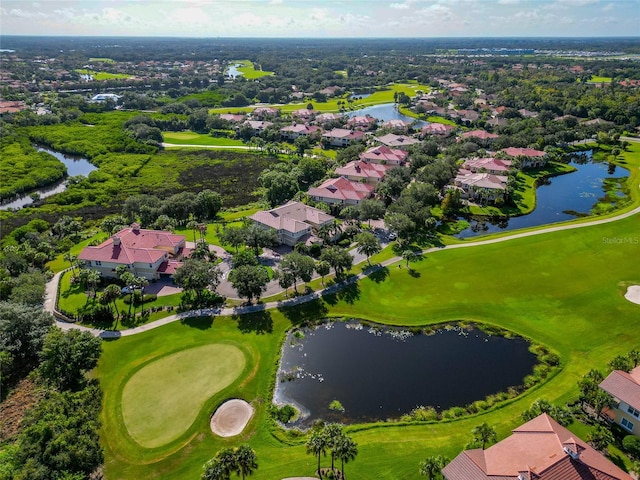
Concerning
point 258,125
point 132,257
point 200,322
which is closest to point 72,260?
point 132,257

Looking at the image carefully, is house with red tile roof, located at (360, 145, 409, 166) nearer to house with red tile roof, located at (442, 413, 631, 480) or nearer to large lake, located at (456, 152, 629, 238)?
large lake, located at (456, 152, 629, 238)

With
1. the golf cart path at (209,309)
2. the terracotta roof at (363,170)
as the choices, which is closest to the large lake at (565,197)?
the golf cart path at (209,309)

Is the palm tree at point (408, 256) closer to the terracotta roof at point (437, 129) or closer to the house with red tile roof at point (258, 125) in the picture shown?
the terracotta roof at point (437, 129)

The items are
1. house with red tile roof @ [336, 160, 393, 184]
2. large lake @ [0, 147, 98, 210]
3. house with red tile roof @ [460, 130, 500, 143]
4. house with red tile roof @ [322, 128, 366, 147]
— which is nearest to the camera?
large lake @ [0, 147, 98, 210]

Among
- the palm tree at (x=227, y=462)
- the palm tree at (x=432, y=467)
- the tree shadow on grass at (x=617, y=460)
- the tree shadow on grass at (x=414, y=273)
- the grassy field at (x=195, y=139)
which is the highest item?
the palm tree at (x=227, y=462)

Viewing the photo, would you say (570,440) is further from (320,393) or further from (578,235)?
(578,235)

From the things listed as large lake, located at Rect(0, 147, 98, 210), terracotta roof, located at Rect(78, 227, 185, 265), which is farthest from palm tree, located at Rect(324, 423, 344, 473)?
large lake, located at Rect(0, 147, 98, 210)

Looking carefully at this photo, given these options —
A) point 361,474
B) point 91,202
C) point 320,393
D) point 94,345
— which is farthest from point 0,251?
point 361,474
